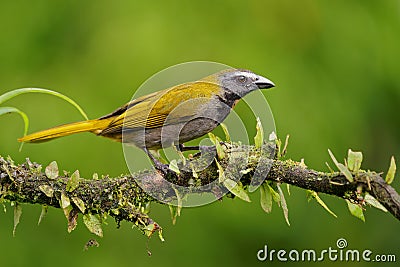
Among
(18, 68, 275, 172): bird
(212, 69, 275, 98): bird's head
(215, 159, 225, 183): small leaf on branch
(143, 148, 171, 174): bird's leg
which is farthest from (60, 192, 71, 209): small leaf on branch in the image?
(212, 69, 275, 98): bird's head

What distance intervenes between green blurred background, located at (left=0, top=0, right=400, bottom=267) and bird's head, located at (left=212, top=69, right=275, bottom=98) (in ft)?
4.47

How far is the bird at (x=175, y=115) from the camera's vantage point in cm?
301

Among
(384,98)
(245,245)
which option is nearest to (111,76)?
(245,245)

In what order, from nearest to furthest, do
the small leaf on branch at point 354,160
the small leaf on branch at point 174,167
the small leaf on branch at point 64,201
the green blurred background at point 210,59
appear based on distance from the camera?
the small leaf on branch at point 354,160
the small leaf on branch at point 64,201
the small leaf on branch at point 174,167
the green blurred background at point 210,59

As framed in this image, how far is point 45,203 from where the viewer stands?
2414 mm

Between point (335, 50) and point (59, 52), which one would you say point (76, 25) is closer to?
point (59, 52)

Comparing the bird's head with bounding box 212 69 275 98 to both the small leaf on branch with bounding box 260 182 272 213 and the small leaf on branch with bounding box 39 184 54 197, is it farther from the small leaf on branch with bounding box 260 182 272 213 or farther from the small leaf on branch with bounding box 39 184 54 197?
the small leaf on branch with bounding box 39 184 54 197

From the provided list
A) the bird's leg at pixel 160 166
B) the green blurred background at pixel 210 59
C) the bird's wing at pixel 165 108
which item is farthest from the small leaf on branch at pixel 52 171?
the green blurred background at pixel 210 59

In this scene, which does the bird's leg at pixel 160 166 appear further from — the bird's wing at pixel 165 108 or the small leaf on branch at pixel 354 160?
the small leaf on branch at pixel 354 160

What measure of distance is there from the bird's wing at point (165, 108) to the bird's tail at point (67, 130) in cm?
4

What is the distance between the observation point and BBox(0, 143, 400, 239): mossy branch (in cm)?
236

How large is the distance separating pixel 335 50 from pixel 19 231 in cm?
257

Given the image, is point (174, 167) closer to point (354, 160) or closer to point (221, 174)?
point (221, 174)

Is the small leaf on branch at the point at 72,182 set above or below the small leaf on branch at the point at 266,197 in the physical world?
above
